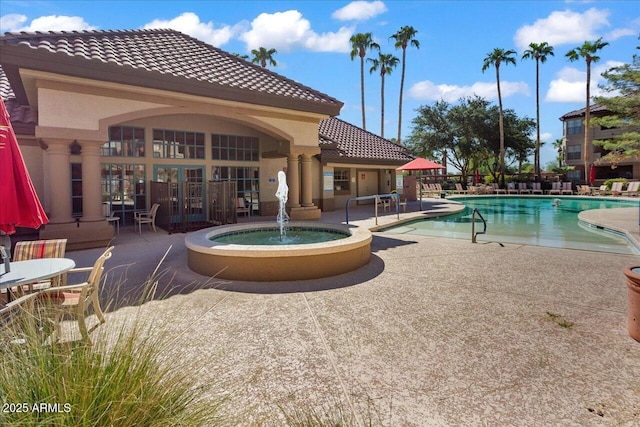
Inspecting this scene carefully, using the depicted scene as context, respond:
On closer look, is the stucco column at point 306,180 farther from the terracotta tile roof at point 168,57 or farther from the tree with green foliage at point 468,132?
the tree with green foliage at point 468,132

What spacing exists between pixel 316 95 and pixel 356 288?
36.9 ft

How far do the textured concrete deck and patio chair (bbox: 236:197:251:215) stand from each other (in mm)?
9673

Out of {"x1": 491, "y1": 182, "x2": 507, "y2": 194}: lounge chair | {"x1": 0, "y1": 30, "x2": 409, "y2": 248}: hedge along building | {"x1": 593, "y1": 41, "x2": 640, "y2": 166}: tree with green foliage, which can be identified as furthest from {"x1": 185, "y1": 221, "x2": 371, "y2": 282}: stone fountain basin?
{"x1": 491, "y1": 182, "x2": 507, "y2": 194}: lounge chair

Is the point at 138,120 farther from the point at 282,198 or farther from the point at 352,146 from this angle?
the point at 352,146

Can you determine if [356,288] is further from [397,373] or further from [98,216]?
[98,216]

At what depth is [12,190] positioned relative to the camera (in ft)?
14.5

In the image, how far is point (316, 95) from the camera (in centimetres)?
1548

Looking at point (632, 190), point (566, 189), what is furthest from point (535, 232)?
point (566, 189)

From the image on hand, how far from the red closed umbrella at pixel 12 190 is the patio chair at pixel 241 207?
1244 centimetres

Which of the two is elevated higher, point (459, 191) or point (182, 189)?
point (459, 191)

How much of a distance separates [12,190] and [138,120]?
10894 millimetres

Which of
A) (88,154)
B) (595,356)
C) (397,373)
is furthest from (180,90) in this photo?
(595,356)

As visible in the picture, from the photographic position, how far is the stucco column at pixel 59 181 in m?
9.66

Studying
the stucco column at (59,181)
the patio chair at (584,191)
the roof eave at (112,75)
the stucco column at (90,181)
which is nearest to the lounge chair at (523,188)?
the patio chair at (584,191)
